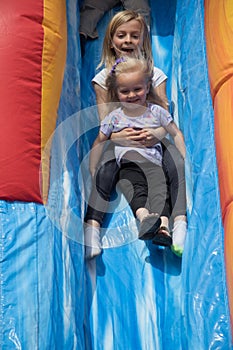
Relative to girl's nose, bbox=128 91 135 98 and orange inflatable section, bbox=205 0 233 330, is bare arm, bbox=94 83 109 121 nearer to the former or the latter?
girl's nose, bbox=128 91 135 98

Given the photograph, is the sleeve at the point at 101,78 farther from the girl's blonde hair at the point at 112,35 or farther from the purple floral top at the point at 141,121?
the purple floral top at the point at 141,121

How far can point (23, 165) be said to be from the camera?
1675mm

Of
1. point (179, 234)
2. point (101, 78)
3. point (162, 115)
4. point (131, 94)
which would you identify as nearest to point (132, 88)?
point (131, 94)

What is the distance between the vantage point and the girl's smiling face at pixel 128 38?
2.28 metres

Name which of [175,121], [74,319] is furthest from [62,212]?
[175,121]

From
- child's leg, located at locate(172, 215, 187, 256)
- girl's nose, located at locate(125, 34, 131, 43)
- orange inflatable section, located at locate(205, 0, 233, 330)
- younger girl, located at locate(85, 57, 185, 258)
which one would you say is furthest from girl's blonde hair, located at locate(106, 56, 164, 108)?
child's leg, located at locate(172, 215, 187, 256)

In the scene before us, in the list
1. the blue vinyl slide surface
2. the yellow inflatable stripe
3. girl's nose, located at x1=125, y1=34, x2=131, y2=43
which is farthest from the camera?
girl's nose, located at x1=125, y1=34, x2=131, y2=43

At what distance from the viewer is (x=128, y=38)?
228 cm

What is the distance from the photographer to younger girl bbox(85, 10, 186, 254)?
190cm

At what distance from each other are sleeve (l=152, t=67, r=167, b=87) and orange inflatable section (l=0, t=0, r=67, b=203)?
1.13ft

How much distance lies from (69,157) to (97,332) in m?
0.52

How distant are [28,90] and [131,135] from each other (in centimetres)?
40

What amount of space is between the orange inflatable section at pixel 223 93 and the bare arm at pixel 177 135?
0.60 ft

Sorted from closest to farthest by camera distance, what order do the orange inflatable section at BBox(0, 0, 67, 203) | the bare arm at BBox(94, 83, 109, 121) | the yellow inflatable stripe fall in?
the orange inflatable section at BBox(0, 0, 67, 203), the yellow inflatable stripe, the bare arm at BBox(94, 83, 109, 121)
